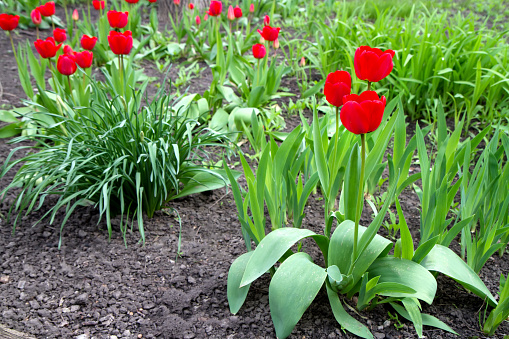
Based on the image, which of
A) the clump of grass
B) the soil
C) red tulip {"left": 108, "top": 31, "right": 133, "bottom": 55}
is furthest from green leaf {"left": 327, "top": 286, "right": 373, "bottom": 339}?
red tulip {"left": 108, "top": 31, "right": 133, "bottom": 55}

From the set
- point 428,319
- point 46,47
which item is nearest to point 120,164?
point 46,47

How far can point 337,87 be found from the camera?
4.22ft

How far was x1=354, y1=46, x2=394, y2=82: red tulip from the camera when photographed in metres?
1.26

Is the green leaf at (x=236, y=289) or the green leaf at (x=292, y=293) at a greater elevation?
the green leaf at (x=292, y=293)

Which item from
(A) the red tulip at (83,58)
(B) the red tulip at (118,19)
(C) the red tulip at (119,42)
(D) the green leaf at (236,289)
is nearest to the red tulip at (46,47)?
(A) the red tulip at (83,58)

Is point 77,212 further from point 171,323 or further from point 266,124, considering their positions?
point 266,124

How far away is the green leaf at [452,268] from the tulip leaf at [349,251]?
16 cm

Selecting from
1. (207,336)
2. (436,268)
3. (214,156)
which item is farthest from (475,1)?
(207,336)

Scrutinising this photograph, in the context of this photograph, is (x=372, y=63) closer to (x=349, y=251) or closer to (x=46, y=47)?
(x=349, y=251)

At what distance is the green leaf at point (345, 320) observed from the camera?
139 cm

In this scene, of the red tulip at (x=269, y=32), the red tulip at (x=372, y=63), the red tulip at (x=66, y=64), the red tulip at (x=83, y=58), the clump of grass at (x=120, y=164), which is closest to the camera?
the red tulip at (x=372, y=63)

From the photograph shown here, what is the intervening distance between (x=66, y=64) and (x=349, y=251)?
1658mm

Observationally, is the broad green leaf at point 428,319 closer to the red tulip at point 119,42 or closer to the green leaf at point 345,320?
the green leaf at point 345,320

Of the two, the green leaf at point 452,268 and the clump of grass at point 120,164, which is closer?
the green leaf at point 452,268
